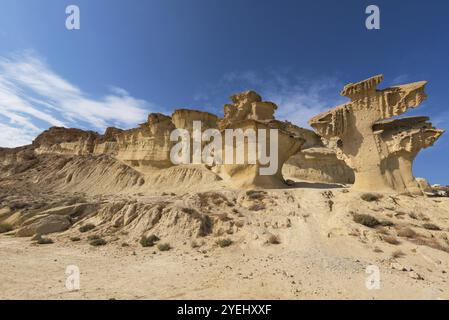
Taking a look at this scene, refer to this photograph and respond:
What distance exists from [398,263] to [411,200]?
7322mm

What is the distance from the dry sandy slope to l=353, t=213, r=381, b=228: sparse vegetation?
0.44m

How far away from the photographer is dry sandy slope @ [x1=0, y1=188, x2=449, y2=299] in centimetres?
620

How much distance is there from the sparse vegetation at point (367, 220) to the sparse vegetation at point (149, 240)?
998cm

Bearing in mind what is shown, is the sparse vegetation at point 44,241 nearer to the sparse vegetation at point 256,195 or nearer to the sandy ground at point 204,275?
the sandy ground at point 204,275

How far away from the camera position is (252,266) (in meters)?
8.32

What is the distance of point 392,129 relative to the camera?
54.0ft

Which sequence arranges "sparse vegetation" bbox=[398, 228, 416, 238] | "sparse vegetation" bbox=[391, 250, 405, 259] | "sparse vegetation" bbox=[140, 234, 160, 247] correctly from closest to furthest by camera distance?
1. "sparse vegetation" bbox=[391, 250, 405, 259]
2. "sparse vegetation" bbox=[398, 228, 416, 238]
3. "sparse vegetation" bbox=[140, 234, 160, 247]

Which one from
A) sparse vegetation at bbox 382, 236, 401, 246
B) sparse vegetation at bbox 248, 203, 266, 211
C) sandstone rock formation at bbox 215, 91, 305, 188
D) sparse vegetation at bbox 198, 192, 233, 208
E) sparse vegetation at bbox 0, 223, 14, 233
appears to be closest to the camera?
sparse vegetation at bbox 382, 236, 401, 246

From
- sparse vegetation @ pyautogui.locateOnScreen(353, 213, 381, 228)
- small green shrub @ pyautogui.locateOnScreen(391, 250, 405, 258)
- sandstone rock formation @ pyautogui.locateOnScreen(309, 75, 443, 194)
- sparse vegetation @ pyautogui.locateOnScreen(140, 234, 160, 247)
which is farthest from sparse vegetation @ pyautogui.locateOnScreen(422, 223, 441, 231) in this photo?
sparse vegetation @ pyautogui.locateOnScreen(140, 234, 160, 247)

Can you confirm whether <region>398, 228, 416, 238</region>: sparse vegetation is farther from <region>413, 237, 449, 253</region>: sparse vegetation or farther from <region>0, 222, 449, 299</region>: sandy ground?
<region>0, 222, 449, 299</region>: sandy ground

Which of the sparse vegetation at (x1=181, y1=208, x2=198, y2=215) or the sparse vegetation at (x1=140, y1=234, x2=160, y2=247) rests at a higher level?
the sparse vegetation at (x1=181, y1=208, x2=198, y2=215)

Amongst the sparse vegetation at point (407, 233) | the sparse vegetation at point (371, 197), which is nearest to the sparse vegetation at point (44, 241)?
the sparse vegetation at point (407, 233)
